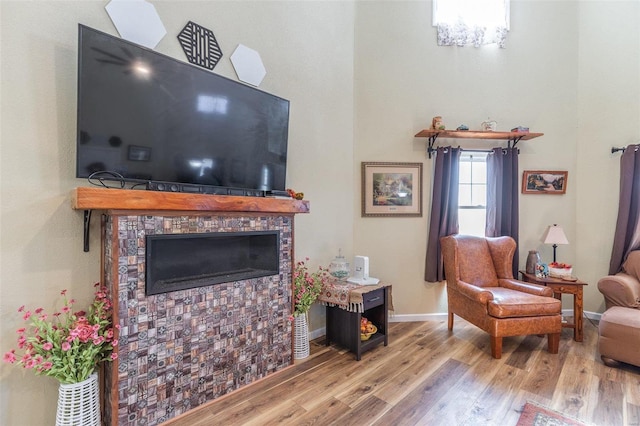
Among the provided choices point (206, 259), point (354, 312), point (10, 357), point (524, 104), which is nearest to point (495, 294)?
point (354, 312)

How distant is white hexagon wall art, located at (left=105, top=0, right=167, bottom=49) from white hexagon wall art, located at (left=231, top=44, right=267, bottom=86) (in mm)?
551

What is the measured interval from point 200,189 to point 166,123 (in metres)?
0.45

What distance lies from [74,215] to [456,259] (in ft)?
10.5

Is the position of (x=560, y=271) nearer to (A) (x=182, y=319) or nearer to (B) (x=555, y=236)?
(B) (x=555, y=236)

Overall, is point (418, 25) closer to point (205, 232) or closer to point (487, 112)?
point (487, 112)

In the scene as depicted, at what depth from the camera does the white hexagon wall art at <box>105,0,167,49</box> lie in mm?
1861

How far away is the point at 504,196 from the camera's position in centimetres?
352

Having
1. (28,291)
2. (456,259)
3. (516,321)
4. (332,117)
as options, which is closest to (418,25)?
(332,117)

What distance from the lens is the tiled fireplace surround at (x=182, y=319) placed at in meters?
1.66

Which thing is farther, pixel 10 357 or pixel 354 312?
pixel 354 312

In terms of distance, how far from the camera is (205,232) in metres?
1.97

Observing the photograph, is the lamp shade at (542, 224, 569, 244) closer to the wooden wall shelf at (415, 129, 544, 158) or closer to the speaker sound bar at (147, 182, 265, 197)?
the wooden wall shelf at (415, 129, 544, 158)

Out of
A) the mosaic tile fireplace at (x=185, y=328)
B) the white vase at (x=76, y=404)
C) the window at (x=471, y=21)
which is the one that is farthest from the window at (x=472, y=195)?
the white vase at (x=76, y=404)

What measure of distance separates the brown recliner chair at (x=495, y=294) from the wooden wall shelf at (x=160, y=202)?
1.96 m
